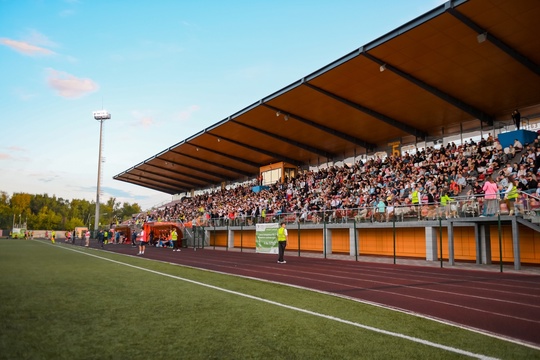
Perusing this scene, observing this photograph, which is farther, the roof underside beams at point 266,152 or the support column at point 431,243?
the roof underside beams at point 266,152

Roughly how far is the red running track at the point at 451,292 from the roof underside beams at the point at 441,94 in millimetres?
10466

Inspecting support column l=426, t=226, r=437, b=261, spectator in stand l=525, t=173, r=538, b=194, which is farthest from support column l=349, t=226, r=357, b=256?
spectator in stand l=525, t=173, r=538, b=194

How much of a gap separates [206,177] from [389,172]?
109 feet

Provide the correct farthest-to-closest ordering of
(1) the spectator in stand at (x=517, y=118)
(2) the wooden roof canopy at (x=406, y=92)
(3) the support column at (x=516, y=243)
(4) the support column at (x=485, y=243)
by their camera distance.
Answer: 1. (1) the spectator in stand at (x=517, y=118)
2. (4) the support column at (x=485, y=243)
3. (2) the wooden roof canopy at (x=406, y=92)
4. (3) the support column at (x=516, y=243)

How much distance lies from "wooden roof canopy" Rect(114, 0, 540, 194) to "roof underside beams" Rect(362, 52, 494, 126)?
0.19ft

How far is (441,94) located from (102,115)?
207 feet

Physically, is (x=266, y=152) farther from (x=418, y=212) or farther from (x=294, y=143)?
(x=418, y=212)

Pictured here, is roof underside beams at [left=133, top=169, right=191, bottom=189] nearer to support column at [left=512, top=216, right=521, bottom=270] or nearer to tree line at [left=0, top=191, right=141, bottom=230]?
tree line at [left=0, top=191, right=141, bottom=230]

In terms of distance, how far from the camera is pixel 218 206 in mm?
47531

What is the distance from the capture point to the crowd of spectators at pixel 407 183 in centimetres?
1947

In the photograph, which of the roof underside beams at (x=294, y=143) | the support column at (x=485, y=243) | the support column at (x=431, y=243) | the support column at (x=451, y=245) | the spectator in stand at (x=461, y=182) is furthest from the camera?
the roof underside beams at (x=294, y=143)

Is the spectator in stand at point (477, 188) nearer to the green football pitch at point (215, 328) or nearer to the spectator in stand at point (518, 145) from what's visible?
the spectator in stand at point (518, 145)

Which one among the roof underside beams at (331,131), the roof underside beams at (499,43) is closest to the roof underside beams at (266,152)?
the roof underside beams at (331,131)

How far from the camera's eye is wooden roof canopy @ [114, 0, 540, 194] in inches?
677
